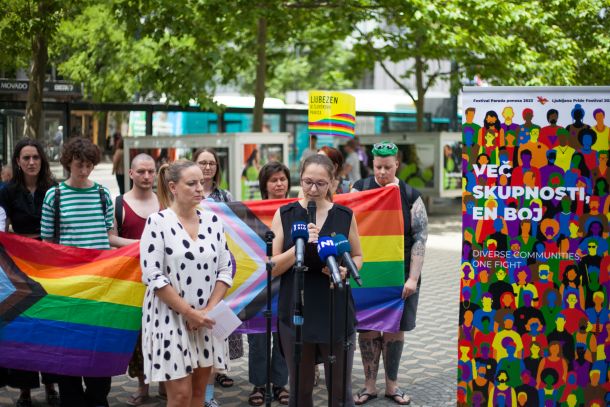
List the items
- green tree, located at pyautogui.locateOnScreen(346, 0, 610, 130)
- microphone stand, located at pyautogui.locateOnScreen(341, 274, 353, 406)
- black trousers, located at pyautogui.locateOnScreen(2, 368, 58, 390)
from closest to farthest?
microphone stand, located at pyautogui.locateOnScreen(341, 274, 353, 406), black trousers, located at pyautogui.locateOnScreen(2, 368, 58, 390), green tree, located at pyautogui.locateOnScreen(346, 0, 610, 130)

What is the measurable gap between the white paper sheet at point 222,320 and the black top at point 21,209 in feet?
6.88

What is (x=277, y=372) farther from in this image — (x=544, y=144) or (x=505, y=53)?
(x=505, y=53)

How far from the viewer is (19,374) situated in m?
6.28

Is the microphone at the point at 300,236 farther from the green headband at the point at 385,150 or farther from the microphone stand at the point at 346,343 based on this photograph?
the green headband at the point at 385,150

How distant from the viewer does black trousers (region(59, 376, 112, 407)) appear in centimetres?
596

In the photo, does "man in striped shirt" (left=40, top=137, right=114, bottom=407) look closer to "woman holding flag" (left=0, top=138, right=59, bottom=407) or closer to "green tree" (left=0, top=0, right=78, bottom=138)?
"woman holding flag" (left=0, top=138, right=59, bottom=407)

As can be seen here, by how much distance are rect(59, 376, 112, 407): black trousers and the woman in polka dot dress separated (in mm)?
1258

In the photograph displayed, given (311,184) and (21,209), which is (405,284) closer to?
(311,184)

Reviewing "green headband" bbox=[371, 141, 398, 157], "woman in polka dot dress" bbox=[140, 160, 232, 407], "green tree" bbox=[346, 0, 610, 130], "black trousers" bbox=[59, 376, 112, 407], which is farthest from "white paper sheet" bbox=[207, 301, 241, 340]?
"green tree" bbox=[346, 0, 610, 130]

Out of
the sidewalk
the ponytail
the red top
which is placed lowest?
the sidewalk

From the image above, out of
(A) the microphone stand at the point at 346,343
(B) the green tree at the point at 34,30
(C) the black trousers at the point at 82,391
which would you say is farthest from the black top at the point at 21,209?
(B) the green tree at the point at 34,30

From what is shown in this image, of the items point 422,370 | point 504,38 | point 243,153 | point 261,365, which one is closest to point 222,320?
point 261,365

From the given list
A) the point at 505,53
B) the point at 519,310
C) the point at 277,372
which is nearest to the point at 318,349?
the point at 519,310

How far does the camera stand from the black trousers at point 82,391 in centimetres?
596
